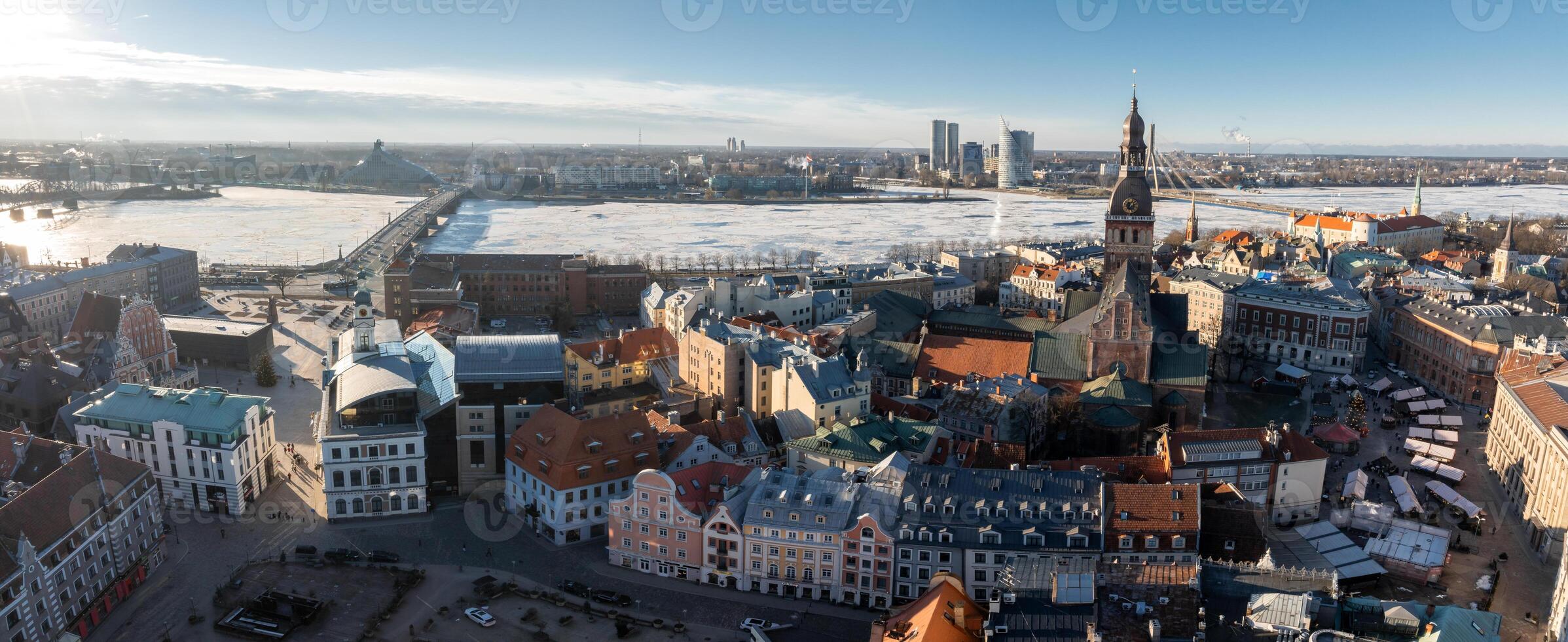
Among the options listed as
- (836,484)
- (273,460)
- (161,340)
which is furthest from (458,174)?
(836,484)

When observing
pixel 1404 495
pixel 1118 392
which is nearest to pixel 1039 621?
pixel 1118 392

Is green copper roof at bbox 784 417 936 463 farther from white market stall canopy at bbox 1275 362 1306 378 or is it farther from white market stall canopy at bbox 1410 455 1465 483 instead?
white market stall canopy at bbox 1275 362 1306 378

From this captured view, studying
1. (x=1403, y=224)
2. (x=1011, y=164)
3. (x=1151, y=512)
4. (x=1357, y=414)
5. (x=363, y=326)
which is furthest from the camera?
(x=1011, y=164)

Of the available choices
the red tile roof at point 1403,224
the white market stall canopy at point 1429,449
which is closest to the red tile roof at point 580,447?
the white market stall canopy at point 1429,449

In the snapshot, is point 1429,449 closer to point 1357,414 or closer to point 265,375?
point 1357,414

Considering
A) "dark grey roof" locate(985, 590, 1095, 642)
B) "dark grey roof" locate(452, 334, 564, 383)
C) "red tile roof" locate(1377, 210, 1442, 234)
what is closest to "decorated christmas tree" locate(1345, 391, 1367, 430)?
"dark grey roof" locate(985, 590, 1095, 642)

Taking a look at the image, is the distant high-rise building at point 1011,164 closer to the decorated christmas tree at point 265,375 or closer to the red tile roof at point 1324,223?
the red tile roof at point 1324,223
